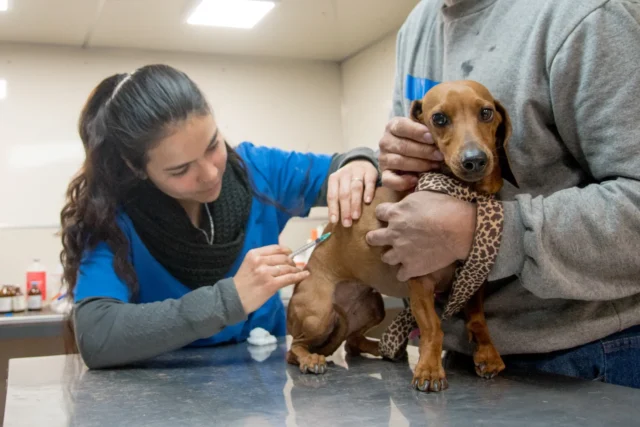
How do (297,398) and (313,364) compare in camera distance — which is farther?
(313,364)

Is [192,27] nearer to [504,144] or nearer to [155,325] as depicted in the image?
[155,325]

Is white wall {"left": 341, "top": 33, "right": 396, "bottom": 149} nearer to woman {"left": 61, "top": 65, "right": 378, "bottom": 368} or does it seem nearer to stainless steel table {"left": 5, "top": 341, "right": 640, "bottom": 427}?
woman {"left": 61, "top": 65, "right": 378, "bottom": 368}

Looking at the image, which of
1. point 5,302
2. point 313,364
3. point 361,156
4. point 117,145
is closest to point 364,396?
point 313,364

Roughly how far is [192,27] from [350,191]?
200 centimetres

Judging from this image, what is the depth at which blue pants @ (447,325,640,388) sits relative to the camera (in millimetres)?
996

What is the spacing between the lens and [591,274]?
2.96 ft

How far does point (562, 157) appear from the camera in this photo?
102cm

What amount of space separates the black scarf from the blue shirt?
23 millimetres

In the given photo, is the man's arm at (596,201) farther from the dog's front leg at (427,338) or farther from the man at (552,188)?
the dog's front leg at (427,338)

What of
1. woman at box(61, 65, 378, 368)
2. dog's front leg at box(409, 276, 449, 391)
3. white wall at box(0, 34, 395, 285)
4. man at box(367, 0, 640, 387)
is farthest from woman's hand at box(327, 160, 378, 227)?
white wall at box(0, 34, 395, 285)

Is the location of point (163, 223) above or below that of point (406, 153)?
below

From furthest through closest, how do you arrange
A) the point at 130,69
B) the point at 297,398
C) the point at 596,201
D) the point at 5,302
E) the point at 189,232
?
the point at 130,69
the point at 5,302
the point at 189,232
the point at 297,398
the point at 596,201

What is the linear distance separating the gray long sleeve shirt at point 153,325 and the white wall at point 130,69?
1.95 m

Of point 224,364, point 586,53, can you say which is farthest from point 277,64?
point 586,53
